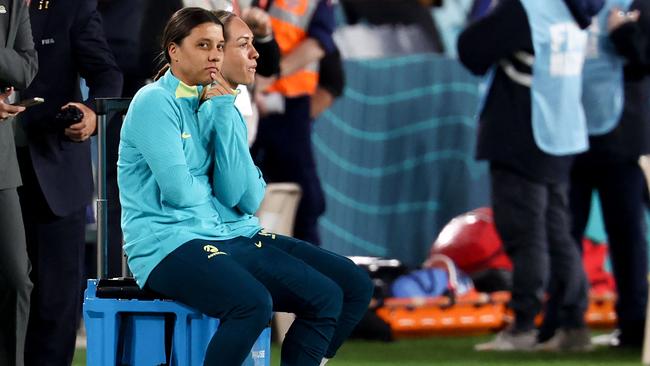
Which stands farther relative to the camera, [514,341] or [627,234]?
[627,234]

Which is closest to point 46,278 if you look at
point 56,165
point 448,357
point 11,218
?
point 56,165

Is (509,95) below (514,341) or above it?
above

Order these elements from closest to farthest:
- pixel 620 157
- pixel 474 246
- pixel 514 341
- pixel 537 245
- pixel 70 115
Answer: pixel 70 115 < pixel 537 245 < pixel 514 341 < pixel 620 157 < pixel 474 246

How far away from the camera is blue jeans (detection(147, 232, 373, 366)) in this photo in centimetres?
385

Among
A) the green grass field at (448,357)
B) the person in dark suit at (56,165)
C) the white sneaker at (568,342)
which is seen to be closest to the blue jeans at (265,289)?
the person in dark suit at (56,165)

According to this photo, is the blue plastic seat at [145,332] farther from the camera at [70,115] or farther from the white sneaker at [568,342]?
the white sneaker at [568,342]

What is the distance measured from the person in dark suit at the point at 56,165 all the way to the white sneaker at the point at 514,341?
2319 mm

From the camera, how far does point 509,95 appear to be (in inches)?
259

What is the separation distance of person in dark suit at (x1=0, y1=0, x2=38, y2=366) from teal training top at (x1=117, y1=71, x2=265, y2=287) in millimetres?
498

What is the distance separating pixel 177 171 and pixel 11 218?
726 mm

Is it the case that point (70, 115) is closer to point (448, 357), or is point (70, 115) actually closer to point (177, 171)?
point (177, 171)

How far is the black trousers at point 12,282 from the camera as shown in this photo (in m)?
4.41

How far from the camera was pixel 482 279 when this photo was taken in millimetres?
7996

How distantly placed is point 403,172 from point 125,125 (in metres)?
5.31
